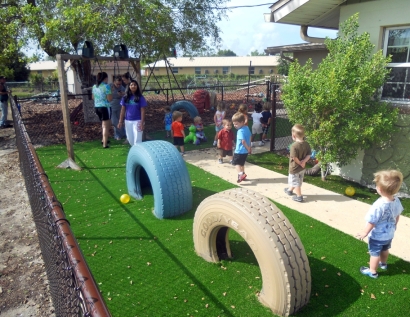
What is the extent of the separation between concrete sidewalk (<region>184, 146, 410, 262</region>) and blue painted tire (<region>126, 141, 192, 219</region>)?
1.76 m

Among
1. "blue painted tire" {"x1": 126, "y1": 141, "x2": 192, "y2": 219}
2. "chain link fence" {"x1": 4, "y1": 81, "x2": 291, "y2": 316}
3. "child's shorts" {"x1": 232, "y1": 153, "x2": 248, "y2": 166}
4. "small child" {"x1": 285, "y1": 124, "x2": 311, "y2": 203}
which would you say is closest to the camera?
"chain link fence" {"x1": 4, "y1": 81, "x2": 291, "y2": 316}

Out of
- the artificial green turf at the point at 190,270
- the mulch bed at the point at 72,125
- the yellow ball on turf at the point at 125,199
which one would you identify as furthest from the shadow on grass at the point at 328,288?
the mulch bed at the point at 72,125

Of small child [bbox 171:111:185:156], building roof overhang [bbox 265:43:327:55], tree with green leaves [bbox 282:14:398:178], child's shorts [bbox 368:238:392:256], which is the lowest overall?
child's shorts [bbox 368:238:392:256]

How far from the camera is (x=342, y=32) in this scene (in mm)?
6398

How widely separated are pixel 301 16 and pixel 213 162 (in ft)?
12.6

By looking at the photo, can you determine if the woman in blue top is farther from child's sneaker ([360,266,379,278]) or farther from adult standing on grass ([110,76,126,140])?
child's sneaker ([360,266,379,278])

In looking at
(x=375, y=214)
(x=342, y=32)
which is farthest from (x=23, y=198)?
(x=342, y=32)

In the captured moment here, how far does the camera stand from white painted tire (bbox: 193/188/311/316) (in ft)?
9.74

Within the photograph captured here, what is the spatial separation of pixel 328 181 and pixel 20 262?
558cm

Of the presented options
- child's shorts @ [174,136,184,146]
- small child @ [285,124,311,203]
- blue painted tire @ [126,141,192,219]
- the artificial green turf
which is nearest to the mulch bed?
child's shorts @ [174,136,184,146]

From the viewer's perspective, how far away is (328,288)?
3539 millimetres

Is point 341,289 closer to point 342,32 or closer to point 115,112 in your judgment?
point 342,32

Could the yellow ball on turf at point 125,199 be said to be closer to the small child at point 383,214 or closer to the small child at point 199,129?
the small child at point 383,214

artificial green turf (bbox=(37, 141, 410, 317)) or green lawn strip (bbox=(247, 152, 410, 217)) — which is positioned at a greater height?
green lawn strip (bbox=(247, 152, 410, 217))
